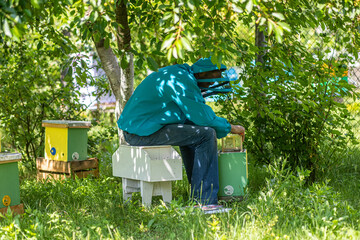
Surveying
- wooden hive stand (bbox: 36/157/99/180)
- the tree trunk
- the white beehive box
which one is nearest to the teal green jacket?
the white beehive box

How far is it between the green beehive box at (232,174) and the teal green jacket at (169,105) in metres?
0.22

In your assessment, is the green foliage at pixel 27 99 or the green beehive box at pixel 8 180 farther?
the green foliage at pixel 27 99

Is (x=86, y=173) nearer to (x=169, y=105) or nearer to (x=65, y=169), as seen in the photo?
(x=65, y=169)

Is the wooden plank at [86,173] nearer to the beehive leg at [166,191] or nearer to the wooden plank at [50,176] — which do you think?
the wooden plank at [50,176]

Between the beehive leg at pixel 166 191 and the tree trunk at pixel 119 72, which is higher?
the tree trunk at pixel 119 72

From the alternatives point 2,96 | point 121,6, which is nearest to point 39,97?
point 2,96

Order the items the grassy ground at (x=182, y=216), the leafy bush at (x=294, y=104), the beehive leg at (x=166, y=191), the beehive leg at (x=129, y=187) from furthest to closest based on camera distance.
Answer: the leafy bush at (x=294, y=104)
the beehive leg at (x=129, y=187)
the beehive leg at (x=166, y=191)
the grassy ground at (x=182, y=216)

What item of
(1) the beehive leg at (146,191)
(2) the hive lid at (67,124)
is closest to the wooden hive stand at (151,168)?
(1) the beehive leg at (146,191)

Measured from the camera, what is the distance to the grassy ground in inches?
113

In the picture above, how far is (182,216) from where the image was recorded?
10.8ft

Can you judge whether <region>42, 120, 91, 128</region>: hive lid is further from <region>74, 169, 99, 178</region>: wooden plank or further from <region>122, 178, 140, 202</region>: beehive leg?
<region>122, 178, 140, 202</region>: beehive leg

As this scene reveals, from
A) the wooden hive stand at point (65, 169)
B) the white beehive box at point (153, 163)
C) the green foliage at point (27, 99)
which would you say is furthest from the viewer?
the green foliage at point (27, 99)

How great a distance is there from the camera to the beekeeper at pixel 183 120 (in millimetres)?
3783

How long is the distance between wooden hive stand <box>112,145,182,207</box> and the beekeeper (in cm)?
12
